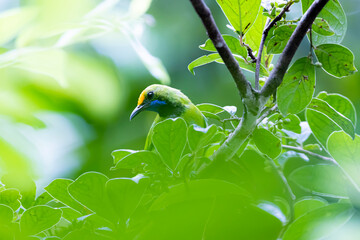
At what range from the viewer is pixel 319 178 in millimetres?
467

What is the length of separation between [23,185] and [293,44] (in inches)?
13.7

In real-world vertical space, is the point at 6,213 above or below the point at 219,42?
below

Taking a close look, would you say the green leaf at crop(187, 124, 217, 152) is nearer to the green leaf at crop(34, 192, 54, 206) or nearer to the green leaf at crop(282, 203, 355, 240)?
the green leaf at crop(282, 203, 355, 240)

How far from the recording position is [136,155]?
0.48 m

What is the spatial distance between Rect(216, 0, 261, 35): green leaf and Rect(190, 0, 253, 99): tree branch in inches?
4.4

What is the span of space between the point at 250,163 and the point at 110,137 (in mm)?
1515

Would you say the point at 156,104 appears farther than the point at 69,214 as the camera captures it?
Yes

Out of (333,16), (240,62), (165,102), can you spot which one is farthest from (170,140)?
(165,102)

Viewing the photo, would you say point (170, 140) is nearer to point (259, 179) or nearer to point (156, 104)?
point (259, 179)

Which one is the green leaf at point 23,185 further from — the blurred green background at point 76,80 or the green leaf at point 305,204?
the green leaf at point 305,204

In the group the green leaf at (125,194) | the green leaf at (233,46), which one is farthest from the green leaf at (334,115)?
the green leaf at (125,194)

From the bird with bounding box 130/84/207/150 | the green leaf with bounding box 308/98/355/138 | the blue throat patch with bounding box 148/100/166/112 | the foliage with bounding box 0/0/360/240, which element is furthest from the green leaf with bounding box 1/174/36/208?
the blue throat patch with bounding box 148/100/166/112

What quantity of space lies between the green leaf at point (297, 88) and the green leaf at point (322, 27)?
4 centimetres

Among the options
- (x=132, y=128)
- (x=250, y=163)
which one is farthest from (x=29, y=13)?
(x=132, y=128)
